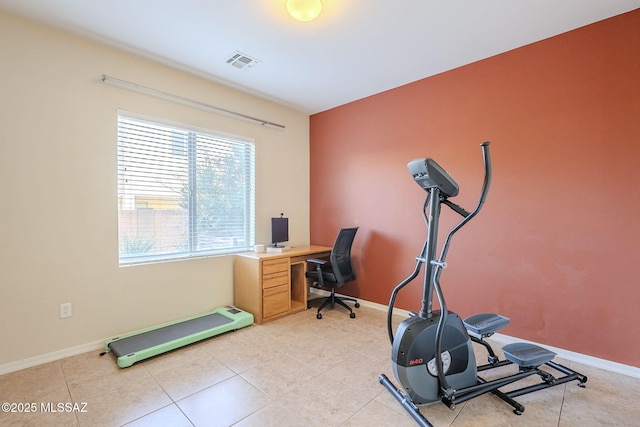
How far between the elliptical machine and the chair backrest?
150cm

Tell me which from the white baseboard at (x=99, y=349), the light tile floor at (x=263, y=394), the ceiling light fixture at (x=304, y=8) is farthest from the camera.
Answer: the white baseboard at (x=99, y=349)

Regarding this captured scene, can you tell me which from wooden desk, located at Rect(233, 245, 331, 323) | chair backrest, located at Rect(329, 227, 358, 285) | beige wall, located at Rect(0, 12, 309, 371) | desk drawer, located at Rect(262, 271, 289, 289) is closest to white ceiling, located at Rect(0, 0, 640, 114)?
beige wall, located at Rect(0, 12, 309, 371)

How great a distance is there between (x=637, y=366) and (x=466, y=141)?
2.23 m

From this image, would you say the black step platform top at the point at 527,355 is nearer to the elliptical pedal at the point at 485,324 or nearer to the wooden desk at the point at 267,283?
the elliptical pedal at the point at 485,324

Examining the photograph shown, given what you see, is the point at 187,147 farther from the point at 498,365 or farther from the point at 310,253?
the point at 498,365

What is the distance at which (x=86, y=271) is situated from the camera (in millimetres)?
2508

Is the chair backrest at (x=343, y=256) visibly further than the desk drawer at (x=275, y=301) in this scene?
Yes

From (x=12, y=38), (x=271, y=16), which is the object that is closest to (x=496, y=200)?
(x=271, y=16)

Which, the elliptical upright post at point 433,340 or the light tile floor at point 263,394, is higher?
the elliptical upright post at point 433,340

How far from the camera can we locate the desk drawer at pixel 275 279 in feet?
10.5

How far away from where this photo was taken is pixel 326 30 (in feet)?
7.84

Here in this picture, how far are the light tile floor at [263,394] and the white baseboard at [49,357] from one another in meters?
0.06

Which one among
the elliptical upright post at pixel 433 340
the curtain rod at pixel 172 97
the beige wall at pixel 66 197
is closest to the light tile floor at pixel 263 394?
the elliptical upright post at pixel 433 340

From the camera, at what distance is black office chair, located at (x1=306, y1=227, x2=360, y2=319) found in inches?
133
